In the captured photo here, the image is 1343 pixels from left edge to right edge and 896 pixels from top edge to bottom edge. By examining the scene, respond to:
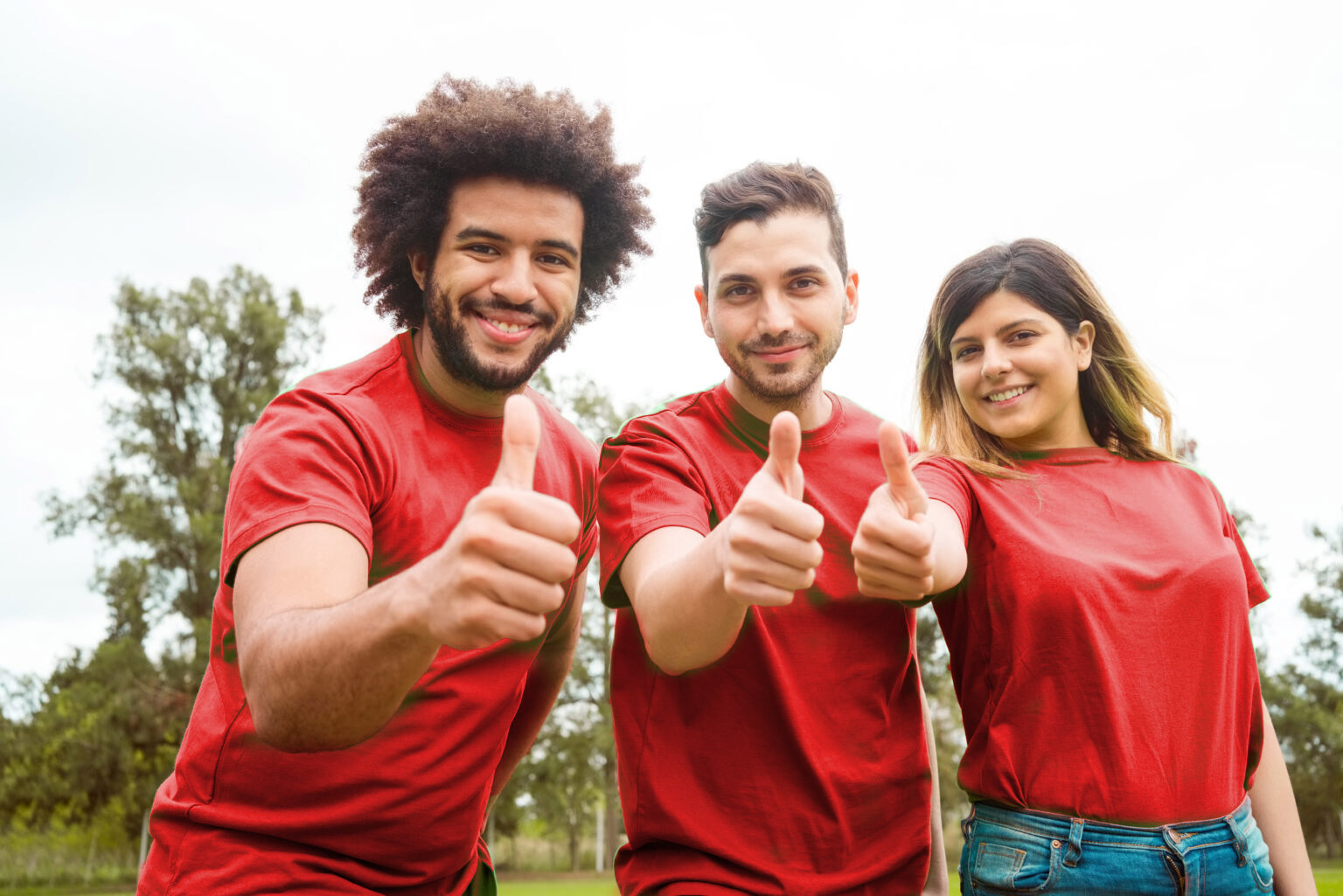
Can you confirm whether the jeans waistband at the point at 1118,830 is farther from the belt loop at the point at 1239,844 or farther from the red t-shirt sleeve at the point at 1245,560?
the red t-shirt sleeve at the point at 1245,560

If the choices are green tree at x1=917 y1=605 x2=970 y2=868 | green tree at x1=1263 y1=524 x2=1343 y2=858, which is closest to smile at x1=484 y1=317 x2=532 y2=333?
green tree at x1=917 y1=605 x2=970 y2=868

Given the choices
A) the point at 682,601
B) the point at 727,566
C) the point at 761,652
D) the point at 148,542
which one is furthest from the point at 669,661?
the point at 148,542

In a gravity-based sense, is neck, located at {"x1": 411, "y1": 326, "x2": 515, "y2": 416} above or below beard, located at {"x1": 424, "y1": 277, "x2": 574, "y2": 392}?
below

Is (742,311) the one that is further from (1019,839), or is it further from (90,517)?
(90,517)

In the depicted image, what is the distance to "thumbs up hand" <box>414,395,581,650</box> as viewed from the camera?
188 centimetres

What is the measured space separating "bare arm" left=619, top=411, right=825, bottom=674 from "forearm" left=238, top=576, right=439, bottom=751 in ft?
2.06

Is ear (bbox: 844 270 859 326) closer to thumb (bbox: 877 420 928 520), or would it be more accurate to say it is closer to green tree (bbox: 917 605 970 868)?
thumb (bbox: 877 420 928 520)

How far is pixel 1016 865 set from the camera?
113 inches

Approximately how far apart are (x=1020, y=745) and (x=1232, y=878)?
0.70m

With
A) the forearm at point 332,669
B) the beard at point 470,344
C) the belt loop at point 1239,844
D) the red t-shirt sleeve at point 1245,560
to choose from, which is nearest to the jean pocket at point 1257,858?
the belt loop at point 1239,844

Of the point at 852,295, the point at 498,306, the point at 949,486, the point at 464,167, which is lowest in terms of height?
the point at 949,486

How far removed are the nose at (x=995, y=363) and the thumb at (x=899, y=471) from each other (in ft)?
4.17

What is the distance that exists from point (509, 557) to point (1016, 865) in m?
1.90

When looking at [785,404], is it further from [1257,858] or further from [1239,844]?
[1257,858]
